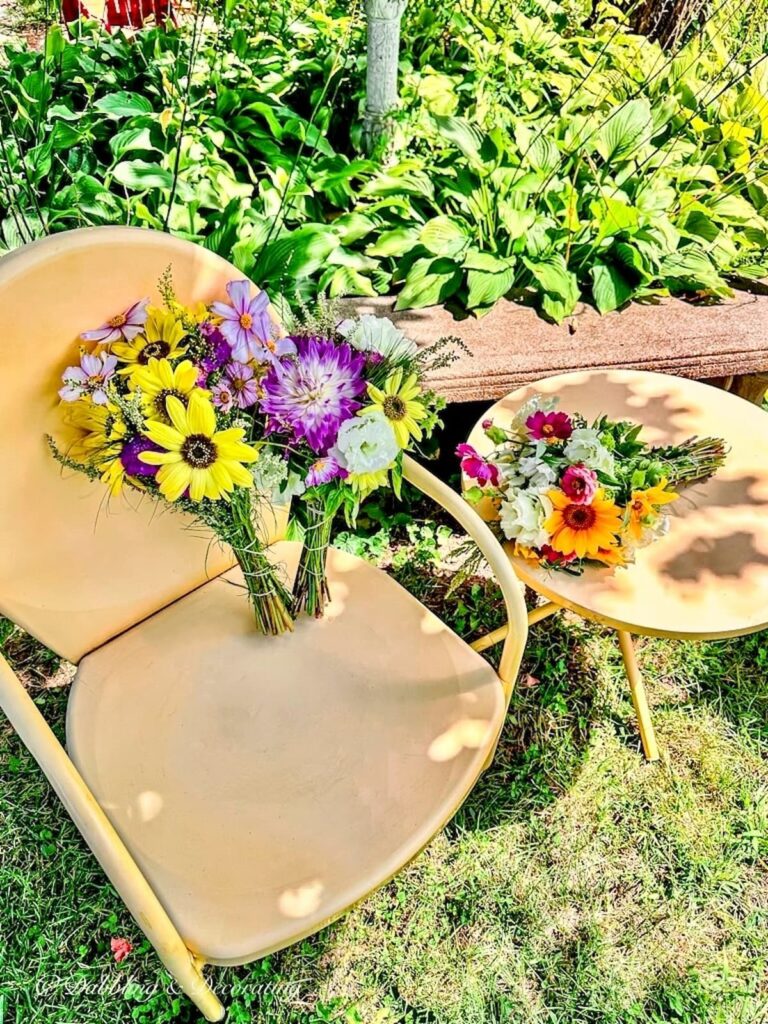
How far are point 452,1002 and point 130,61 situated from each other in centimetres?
307

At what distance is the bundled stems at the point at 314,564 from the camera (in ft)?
4.24

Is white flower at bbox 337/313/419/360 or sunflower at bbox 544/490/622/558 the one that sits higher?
white flower at bbox 337/313/419/360

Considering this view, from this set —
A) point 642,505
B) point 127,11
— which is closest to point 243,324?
→ point 642,505

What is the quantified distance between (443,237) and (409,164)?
39cm

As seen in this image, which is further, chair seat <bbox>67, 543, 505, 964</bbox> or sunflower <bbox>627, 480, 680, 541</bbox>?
sunflower <bbox>627, 480, 680, 541</bbox>

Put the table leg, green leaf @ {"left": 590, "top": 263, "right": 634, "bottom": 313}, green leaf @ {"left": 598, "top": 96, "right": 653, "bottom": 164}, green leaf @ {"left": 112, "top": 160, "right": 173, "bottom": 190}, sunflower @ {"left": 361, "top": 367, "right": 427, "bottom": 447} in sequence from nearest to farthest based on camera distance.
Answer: sunflower @ {"left": 361, "top": 367, "right": 427, "bottom": 447}
the table leg
green leaf @ {"left": 112, "top": 160, "right": 173, "bottom": 190}
green leaf @ {"left": 590, "top": 263, "right": 634, "bottom": 313}
green leaf @ {"left": 598, "top": 96, "right": 653, "bottom": 164}

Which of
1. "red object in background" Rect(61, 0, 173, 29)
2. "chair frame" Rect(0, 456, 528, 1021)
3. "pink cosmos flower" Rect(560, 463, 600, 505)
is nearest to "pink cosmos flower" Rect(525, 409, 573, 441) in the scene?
"pink cosmos flower" Rect(560, 463, 600, 505)

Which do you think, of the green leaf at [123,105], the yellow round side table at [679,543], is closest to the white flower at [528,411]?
the yellow round side table at [679,543]

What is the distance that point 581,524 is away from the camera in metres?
1.64

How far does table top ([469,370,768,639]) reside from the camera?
5.41 feet

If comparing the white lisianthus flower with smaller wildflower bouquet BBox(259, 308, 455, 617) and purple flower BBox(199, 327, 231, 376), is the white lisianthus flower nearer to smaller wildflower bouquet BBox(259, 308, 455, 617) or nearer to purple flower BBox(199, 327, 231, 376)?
smaller wildflower bouquet BBox(259, 308, 455, 617)

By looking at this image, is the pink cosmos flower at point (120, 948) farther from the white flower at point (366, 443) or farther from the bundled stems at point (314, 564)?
the white flower at point (366, 443)

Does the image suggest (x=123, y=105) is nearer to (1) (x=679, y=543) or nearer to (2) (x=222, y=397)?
(2) (x=222, y=397)

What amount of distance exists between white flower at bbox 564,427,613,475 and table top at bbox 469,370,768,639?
0.23 meters
